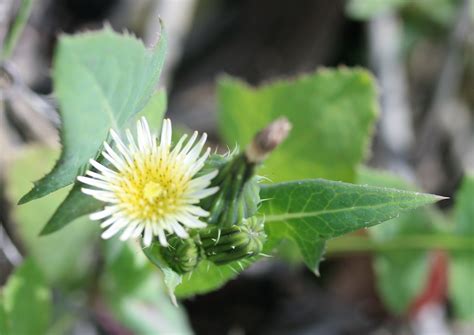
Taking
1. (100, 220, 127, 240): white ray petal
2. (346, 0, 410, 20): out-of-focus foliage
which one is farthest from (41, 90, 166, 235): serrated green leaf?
(346, 0, 410, 20): out-of-focus foliage

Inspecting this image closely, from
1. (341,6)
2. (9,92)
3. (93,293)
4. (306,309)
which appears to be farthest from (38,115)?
(341,6)

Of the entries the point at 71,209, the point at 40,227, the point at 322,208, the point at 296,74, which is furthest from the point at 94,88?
the point at 296,74

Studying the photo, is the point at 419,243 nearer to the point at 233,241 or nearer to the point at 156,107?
the point at 156,107

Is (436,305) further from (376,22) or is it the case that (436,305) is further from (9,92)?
(9,92)

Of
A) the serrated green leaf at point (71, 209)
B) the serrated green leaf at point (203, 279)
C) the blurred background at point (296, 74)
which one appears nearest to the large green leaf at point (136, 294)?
the blurred background at point (296, 74)

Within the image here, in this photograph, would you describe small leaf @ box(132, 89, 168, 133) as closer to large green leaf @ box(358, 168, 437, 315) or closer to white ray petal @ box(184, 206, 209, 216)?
white ray petal @ box(184, 206, 209, 216)

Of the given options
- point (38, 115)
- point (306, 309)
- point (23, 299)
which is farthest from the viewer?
point (306, 309)

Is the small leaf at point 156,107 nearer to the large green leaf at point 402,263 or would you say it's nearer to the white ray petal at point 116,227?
the white ray petal at point 116,227
